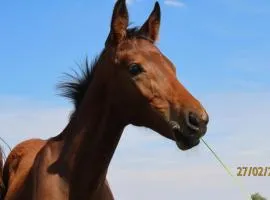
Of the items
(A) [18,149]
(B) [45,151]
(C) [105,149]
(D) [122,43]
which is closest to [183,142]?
(C) [105,149]

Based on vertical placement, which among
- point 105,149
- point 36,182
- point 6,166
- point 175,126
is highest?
point 175,126

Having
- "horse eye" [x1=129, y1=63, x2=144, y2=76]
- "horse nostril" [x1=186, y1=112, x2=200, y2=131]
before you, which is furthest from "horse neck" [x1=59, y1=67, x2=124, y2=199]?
"horse nostril" [x1=186, y1=112, x2=200, y2=131]

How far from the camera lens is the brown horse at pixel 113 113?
4.99 meters

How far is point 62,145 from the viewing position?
582 cm

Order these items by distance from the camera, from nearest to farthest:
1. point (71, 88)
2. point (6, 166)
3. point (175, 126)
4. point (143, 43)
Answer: point (175, 126)
point (143, 43)
point (71, 88)
point (6, 166)

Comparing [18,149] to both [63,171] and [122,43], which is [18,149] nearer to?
[63,171]

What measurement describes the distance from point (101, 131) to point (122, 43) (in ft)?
3.21

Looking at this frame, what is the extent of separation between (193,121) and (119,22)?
1563 millimetres

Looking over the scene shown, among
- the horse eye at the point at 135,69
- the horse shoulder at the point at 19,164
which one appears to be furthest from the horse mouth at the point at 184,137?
the horse shoulder at the point at 19,164

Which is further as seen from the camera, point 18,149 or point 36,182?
point 18,149

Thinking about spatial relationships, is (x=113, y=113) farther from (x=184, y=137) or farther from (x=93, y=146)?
(x=184, y=137)

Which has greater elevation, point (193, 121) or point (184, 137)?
point (193, 121)

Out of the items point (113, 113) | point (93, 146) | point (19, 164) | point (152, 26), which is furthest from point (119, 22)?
point (19, 164)

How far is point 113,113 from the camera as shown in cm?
545
